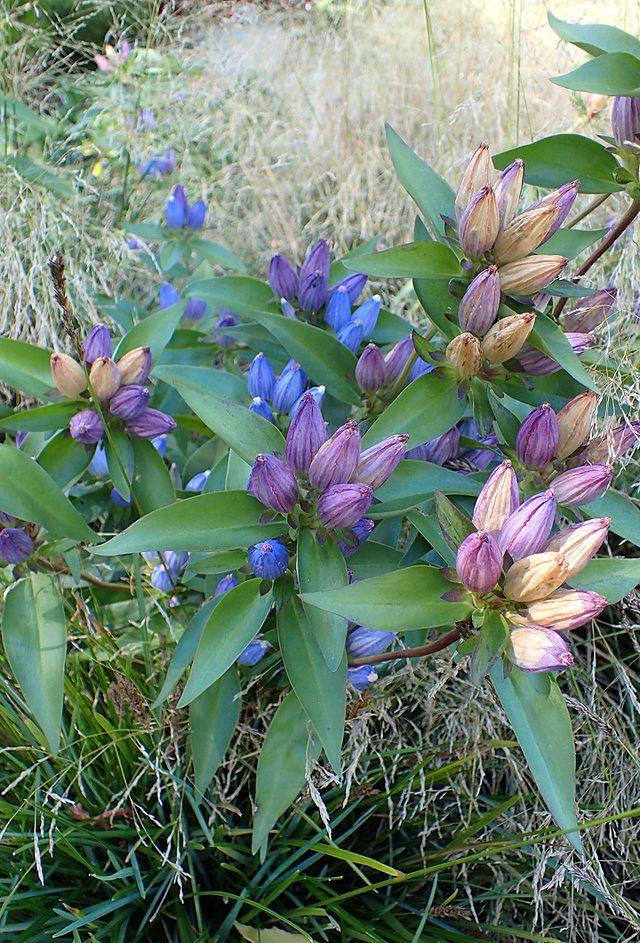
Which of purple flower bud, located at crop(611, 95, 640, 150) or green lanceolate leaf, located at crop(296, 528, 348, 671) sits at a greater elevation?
purple flower bud, located at crop(611, 95, 640, 150)

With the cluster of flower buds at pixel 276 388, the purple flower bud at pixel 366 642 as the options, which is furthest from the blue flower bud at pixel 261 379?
the purple flower bud at pixel 366 642

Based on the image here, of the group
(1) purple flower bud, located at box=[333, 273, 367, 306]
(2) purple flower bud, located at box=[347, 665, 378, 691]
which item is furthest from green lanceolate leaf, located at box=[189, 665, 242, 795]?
(1) purple flower bud, located at box=[333, 273, 367, 306]

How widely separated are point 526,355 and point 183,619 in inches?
25.5

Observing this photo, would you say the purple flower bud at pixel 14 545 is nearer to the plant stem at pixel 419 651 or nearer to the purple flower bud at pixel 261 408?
the purple flower bud at pixel 261 408

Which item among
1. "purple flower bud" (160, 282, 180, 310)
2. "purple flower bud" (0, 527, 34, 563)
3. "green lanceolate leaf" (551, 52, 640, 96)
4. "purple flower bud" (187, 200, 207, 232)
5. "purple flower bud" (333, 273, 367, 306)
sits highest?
"green lanceolate leaf" (551, 52, 640, 96)

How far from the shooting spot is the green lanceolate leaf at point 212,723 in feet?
3.18

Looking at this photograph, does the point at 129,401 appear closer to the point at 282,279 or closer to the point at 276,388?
the point at 276,388

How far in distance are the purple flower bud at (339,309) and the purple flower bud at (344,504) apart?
1.35ft

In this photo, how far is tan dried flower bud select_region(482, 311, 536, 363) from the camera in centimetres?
84

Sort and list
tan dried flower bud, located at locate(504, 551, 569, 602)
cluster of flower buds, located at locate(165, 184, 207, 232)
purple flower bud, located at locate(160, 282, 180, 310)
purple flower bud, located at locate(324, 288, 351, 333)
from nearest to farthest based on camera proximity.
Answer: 1. tan dried flower bud, located at locate(504, 551, 569, 602)
2. purple flower bud, located at locate(324, 288, 351, 333)
3. purple flower bud, located at locate(160, 282, 180, 310)
4. cluster of flower buds, located at locate(165, 184, 207, 232)

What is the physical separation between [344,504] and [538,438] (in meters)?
0.25

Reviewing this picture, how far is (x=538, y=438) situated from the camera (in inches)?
34.9

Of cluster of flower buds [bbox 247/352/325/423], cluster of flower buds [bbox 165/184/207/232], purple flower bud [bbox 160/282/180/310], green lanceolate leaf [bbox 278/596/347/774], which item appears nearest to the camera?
green lanceolate leaf [bbox 278/596/347/774]

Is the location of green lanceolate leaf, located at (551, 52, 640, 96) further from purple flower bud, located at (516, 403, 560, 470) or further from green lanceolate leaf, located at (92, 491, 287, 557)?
green lanceolate leaf, located at (92, 491, 287, 557)
